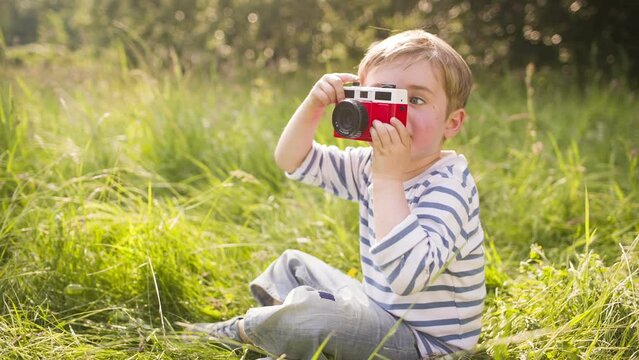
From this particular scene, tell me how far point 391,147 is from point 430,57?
1.02 feet

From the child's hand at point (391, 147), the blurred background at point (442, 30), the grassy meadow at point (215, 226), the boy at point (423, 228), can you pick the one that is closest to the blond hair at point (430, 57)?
the boy at point (423, 228)

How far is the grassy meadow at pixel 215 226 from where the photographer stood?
1.87 meters

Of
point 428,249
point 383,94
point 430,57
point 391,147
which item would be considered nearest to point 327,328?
point 428,249

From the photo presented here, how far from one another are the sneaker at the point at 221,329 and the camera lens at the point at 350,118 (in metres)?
0.68

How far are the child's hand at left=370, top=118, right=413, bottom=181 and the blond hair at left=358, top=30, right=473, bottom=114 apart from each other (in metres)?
0.25

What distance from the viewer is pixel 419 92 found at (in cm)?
176

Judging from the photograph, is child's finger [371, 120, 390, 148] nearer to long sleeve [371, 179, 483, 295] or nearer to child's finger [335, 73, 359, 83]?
long sleeve [371, 179, 483, 295]

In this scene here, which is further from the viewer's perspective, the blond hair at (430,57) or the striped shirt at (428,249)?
the blond hair at (430,57)

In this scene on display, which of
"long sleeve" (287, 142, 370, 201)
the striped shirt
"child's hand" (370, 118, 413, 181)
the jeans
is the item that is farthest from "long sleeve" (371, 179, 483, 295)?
"long sleeve" (287, 142, 370, 201)

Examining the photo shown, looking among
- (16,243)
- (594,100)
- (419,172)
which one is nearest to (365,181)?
(419,172)

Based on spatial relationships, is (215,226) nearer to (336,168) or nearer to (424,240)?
(336,168)

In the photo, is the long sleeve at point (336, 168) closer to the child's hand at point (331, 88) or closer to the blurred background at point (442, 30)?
the child's hand at point (331, 88)

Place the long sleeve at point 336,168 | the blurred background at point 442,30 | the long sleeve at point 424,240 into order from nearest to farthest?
the long sleeve at point 424,240 < the long sleeve at point 336,168 < the blurred background at point 442,30

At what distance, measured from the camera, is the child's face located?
175 cm
